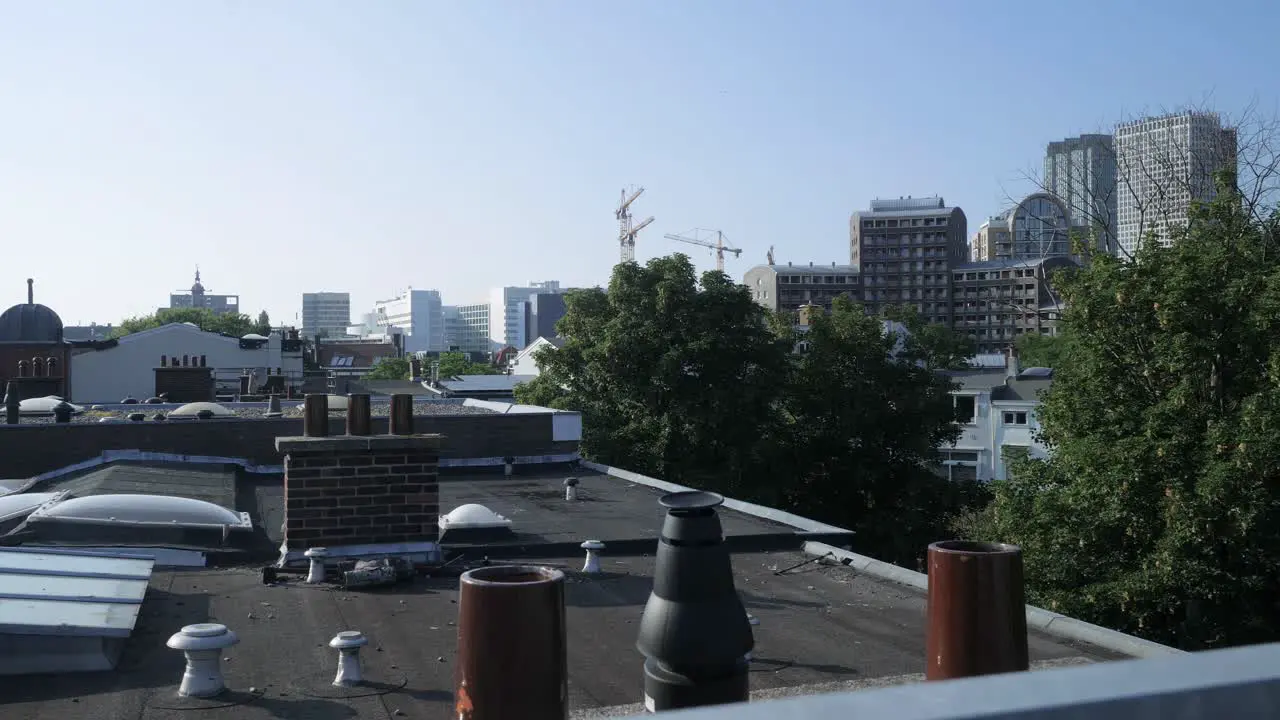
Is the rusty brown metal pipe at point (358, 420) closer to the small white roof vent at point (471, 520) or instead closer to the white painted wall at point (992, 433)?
the small white roof vent at point (471, 520)

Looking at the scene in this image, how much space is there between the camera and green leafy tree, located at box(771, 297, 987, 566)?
38844 millimetres

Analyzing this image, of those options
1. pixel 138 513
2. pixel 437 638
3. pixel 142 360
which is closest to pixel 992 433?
pixel 142 360

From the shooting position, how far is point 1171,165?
32.8 meters

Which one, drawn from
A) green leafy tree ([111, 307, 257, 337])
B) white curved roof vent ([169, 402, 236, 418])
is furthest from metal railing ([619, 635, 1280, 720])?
green leafy tree ([111, 307, 257, 337])

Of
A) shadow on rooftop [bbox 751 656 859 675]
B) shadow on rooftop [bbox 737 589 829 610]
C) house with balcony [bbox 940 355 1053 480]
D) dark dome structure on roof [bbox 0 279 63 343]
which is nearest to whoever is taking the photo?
shadow on rooftop [bbox 751 656 859 675]

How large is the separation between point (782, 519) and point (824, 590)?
141 inches

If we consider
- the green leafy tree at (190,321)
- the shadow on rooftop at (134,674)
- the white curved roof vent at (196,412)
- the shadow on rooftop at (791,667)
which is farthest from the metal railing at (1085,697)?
the green leafy tree at (190,321)

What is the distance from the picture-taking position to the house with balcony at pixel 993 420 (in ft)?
219

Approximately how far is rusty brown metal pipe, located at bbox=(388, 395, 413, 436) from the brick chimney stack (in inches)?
12.0

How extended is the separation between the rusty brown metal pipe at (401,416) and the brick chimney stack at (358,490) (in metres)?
0.31

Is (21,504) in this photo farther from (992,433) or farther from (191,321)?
(191,321)

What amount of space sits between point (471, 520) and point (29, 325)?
2387 inches

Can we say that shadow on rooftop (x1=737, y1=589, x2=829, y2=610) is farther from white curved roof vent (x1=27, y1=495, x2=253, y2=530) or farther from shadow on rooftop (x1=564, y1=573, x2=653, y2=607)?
white curved roof vent (x1=27, y1=495, x2=253, y2=530)

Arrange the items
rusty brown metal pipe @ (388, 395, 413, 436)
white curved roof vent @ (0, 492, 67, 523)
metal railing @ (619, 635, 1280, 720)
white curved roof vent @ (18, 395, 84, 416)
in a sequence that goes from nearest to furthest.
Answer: metal railing @ (619, 635, 1280, 720) < rusty brown metal pipe @ (388, 395, 413, 436) < white curved roof vent @ (0, 492, 67, 523) < white curved roof vent @ (18, 395, 84, 416)
